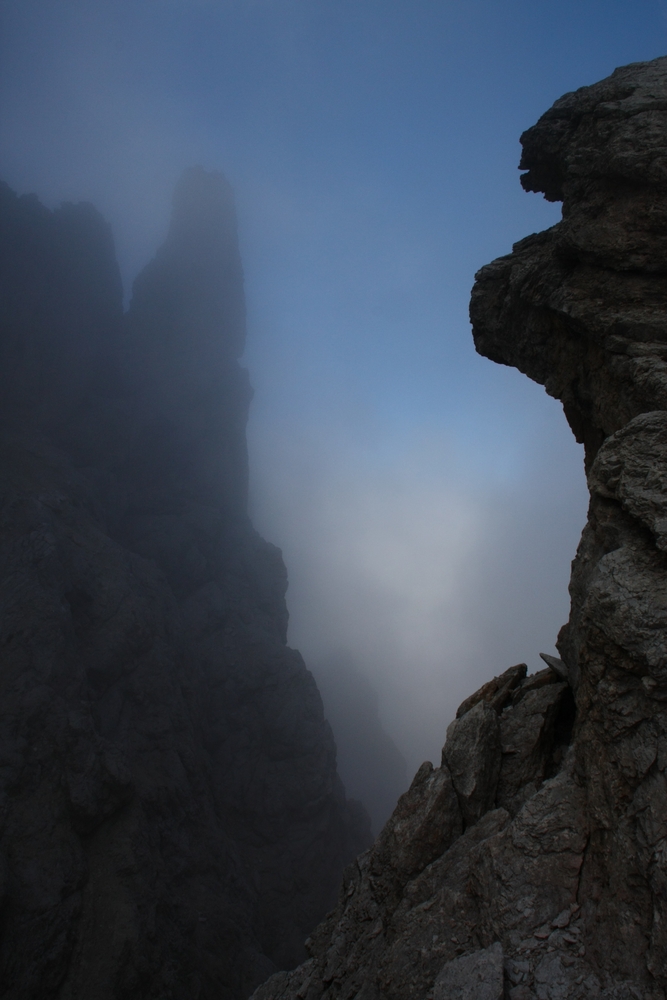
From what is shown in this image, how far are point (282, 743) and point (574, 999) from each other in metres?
57.8

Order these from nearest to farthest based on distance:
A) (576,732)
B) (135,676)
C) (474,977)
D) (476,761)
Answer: (474,977)
(576,732)
(476,761)
(135,676)

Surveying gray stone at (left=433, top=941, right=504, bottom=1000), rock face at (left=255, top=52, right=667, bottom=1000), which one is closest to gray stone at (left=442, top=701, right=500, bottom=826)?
rock face at (left=255, top=52, right=667, bottom=1000)

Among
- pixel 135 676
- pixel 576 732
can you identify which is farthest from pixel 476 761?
pixel 135 676

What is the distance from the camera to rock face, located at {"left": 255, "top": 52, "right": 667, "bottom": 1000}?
8531 mm

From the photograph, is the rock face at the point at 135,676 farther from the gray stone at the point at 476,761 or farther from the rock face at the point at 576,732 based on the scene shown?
the gray stone at the point at 476,761

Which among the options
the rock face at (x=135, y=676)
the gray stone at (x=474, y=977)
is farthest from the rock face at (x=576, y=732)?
the rock face at (x=135, y=676)

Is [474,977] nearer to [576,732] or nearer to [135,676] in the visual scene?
[576,732]

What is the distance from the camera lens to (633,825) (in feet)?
28.3

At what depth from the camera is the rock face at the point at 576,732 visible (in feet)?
28.0

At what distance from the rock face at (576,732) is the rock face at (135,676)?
25575 millimetres

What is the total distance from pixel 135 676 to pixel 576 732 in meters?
47.5

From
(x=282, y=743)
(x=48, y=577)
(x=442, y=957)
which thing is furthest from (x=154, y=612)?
A: (x=442, y=957)

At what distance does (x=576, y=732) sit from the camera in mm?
11516

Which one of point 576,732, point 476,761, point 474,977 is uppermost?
point 476,761
